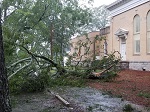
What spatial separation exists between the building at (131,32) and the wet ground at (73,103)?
43.4ft

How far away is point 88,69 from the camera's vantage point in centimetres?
1388

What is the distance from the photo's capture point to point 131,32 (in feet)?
85.4

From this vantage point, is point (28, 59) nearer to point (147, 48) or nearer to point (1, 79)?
point (1, 79)

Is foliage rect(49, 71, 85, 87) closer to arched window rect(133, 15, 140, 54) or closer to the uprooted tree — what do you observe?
the uprooted tree

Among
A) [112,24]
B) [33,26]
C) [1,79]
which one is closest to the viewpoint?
[1,79]

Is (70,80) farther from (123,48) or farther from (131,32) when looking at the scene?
(123,48)

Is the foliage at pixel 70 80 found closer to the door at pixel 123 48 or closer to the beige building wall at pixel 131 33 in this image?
the beige building wall at pixel 131 33

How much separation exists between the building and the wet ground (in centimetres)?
1322

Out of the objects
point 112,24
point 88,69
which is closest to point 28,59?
point 88,69

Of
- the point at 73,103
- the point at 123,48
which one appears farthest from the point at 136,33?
the point at 73,103

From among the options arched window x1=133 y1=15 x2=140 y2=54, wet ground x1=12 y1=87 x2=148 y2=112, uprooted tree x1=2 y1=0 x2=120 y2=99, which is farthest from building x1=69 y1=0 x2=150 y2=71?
wet ground x1=12 y1=87 x2=148 y2=112

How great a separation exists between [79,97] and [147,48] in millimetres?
14971

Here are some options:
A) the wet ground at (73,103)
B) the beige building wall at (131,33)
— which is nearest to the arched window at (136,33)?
the beige building wall at (131,33)

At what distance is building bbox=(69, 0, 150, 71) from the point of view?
23.5m
